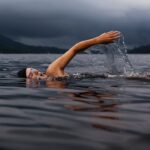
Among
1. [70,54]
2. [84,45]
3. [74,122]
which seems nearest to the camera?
[74,122]

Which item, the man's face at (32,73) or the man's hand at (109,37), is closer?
the man's hand at (109,37)

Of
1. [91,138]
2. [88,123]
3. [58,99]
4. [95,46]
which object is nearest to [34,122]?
[88,123]

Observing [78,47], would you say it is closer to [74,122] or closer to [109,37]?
[109,37]

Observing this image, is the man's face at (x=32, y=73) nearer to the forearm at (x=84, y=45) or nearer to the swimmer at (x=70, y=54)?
the swimmer at (x=70, y=54)

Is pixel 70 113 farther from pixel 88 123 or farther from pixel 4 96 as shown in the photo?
pixel 4 96

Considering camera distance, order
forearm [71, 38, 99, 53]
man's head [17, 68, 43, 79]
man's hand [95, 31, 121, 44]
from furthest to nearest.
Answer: man's head [17, 68, 43, 79] < forearm [71, 38, 99, 53] < man's hand [95, 31, 121, 44]

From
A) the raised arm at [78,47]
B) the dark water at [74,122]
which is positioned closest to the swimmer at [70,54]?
the raised arm at [78,47]

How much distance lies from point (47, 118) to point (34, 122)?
34cm

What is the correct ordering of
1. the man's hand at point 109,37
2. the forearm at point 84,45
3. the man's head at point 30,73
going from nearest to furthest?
the man's hand at point 109,37
the forearm at point 84,45
the man's head at point 30,73

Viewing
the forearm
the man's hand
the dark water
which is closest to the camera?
the dark water

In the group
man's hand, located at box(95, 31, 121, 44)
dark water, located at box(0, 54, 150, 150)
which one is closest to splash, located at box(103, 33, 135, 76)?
man's hand, located at box(95, 31, 121, 44)

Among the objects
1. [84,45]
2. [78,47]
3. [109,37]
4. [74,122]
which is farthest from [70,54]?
[74,122]

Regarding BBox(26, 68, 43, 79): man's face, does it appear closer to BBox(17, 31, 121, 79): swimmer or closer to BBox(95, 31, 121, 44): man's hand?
BBox(17, 31, 121, 79): swimmer

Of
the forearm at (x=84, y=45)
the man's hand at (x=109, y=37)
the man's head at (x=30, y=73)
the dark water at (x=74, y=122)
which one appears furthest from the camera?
the man's head at (x=30, y=73)
